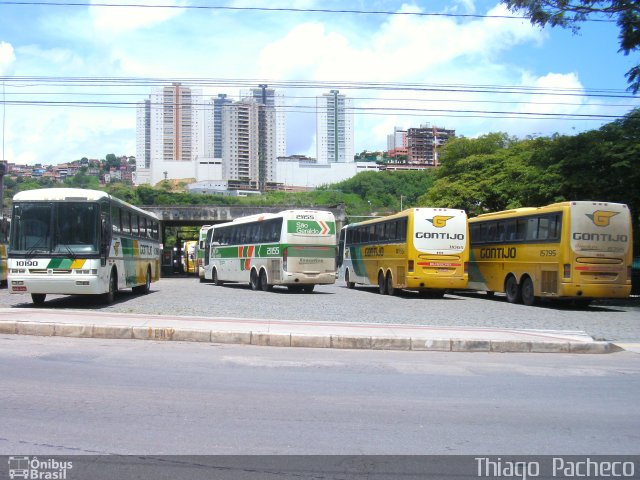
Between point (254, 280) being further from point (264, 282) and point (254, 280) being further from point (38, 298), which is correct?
point (38, 298)

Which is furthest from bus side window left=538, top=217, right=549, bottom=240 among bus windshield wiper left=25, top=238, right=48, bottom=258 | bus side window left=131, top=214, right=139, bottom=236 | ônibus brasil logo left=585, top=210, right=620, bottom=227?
bus windshield wiper left=25, top=238, right=48, bottom=258

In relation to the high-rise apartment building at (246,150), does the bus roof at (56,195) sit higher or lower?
lower

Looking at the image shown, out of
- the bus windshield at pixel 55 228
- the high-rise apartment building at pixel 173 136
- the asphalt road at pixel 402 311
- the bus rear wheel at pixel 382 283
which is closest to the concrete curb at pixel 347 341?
the asphalt road at pixel 402 311

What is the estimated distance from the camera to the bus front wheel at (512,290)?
22609 mm

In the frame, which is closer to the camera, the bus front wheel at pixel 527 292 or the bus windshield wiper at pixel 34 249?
the bus windshield wiper at pixel 34 249

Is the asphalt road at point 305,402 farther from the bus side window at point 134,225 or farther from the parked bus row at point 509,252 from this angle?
the bus side window at point 134,225

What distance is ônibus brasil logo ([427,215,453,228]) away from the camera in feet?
78.7

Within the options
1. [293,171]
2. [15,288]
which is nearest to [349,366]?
[15,288]

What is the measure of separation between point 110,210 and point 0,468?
13636mm

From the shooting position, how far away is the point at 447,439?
614 cm

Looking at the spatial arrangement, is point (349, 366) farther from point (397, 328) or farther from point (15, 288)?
point (15, 288)

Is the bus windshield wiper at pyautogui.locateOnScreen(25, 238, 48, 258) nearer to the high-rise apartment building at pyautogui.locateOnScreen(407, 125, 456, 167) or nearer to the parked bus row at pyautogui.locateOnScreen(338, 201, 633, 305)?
the parked bus row at pyautogui.locateOnScreen(338, 201, 633, 305)

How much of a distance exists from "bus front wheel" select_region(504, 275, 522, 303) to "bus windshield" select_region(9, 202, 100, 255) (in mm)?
14304

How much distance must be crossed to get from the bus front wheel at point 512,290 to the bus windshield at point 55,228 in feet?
46.9
